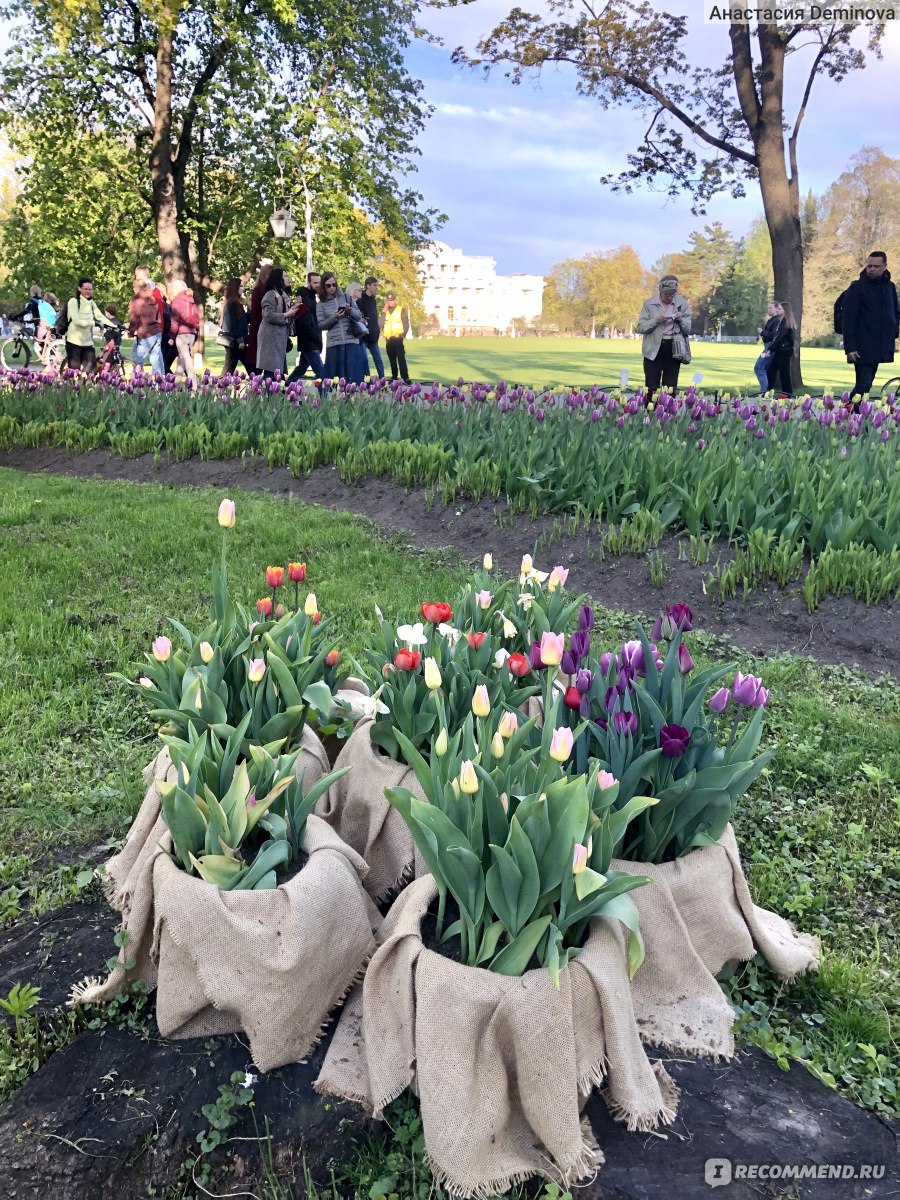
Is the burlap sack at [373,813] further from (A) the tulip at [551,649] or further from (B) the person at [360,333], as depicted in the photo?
(B) the person at [360,333]

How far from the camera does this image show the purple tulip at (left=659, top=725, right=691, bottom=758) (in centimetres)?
177

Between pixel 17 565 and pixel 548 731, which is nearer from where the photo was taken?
pixel 548 731

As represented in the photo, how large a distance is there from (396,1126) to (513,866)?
0.52 metres

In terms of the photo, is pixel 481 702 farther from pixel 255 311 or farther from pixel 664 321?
pixel 255 311

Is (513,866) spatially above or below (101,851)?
above

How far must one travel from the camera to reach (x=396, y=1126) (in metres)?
1.56

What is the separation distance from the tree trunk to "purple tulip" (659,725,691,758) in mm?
17703

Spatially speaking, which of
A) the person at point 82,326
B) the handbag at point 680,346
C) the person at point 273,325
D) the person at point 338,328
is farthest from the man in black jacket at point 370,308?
the handbag at point 680,346

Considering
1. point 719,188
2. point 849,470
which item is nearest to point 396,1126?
point 849,470

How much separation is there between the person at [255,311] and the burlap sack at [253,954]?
885 centimetres

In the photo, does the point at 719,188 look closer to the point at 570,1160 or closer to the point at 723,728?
the point at 723,728

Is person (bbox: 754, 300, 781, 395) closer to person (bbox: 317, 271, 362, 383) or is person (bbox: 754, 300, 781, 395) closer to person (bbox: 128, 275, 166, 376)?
person (bbox: 317, 271, 362, 383)

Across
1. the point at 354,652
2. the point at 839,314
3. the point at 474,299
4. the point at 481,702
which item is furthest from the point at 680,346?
the point at 474,299

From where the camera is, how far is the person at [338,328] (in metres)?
10.3
